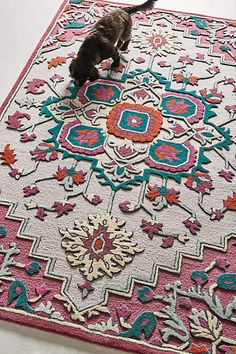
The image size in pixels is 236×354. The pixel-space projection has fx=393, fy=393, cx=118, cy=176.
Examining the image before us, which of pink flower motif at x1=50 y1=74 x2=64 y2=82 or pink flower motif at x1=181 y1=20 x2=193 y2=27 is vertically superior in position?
pink flower motif at x1=181 y1=20 x2=193 y2=27

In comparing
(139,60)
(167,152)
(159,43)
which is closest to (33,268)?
(167,152)

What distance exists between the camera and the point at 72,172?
1612 mm

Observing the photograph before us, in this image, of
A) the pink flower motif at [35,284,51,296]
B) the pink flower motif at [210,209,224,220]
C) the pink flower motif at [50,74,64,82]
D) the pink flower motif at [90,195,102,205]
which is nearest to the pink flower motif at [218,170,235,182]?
the pink flower motif at [210,209,224,220]

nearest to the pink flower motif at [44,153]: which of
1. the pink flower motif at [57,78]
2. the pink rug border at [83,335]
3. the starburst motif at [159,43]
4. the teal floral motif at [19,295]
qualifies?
the pink flower motif at [57,78]

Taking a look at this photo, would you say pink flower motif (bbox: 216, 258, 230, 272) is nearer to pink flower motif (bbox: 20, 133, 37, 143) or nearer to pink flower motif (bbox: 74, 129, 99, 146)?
pink flower motif (bbox: 74, 129, 99, 146)

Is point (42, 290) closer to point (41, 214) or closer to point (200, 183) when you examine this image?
point (41, 214)

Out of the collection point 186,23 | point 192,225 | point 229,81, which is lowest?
point 192,225

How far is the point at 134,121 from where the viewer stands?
72.4 inches

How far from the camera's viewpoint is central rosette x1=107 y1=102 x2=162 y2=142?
1.78 meters

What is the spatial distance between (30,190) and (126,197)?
1.24 ft

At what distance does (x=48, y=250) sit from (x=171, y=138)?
766 mm

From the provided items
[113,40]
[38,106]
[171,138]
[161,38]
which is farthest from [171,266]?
[161,38]

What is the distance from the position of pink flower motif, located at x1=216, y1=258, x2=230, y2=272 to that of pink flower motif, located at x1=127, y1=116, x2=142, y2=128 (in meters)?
0.74

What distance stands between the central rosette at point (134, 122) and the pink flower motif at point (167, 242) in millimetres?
519
